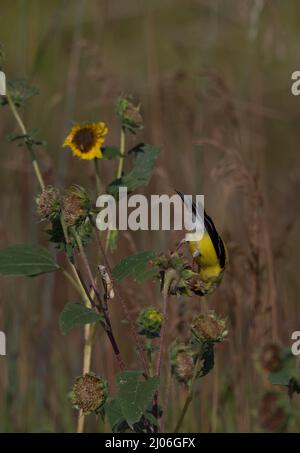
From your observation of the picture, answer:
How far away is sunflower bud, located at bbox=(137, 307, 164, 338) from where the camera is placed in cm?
102

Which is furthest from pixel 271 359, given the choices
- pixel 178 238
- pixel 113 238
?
pixel 178 238

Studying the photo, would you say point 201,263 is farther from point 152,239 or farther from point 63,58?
point 63,58

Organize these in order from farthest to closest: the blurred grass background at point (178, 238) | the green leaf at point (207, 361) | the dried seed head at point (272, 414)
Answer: the blurred grass background at point (178, 238) < the green leaf at point (207, 361) < the dried seed head at point (272, 414)

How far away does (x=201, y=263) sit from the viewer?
1059 millimetres

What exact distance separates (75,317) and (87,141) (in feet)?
0.86

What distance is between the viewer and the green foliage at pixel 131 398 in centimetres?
88

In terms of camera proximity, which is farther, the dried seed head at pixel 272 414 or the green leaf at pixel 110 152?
the green leaf at pixel 110 152

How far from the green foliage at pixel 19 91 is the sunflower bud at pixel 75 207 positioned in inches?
11.5

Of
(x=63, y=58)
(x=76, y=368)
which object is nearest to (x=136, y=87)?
(x=63, y=58)

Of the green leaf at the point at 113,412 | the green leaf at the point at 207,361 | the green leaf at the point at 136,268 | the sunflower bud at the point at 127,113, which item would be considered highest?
the sunflower bud at the point at 127,113

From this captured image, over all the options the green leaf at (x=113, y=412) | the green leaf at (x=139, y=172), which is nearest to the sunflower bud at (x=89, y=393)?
the green leaf at (x=113, y=412)

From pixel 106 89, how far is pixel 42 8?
11.5 ft

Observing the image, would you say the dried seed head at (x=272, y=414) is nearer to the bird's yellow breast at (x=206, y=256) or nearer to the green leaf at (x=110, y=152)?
the bird's yellow breast at (x=206, y=256)

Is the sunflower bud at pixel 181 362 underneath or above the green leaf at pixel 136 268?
underneath
